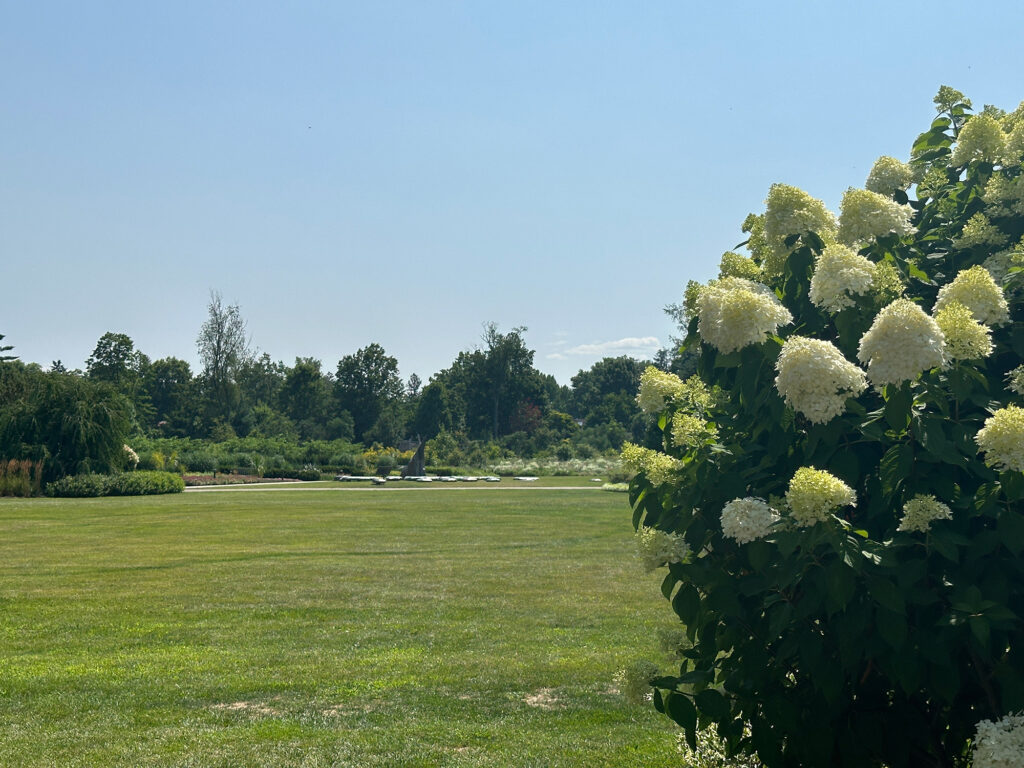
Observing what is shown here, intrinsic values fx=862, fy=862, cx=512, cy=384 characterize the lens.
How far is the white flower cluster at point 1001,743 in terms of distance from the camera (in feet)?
9.43

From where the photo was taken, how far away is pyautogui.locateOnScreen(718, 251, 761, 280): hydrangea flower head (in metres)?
4.32

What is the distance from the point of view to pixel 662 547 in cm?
366

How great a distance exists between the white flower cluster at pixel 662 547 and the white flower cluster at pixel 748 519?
51 centimetres

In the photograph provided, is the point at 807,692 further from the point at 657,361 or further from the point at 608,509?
the point at 657,361

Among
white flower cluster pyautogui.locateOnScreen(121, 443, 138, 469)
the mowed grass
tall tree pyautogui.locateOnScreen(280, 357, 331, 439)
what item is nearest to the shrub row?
white flower cluster pyautogui.locateOnScreen(121, 443, 138, 469)

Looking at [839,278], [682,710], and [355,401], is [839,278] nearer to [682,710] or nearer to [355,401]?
[682,710]

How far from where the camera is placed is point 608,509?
25156 millimetres

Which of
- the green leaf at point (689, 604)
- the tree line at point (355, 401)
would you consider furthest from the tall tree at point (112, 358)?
the green leaf at point (689, 604)

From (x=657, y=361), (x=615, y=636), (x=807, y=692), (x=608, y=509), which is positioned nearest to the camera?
(x=807, y=692)

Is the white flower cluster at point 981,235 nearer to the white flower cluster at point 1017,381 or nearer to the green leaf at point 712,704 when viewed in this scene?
the white flower cluster at point 1017,381

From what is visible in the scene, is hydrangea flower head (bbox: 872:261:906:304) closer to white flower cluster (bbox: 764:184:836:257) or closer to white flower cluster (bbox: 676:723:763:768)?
white flower cluster (bbox: 764:184:836:257)

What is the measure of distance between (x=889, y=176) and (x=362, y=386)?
232 ft

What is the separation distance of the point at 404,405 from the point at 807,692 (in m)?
78.1

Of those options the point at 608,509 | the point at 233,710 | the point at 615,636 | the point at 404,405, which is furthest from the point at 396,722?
the point at 404,405
